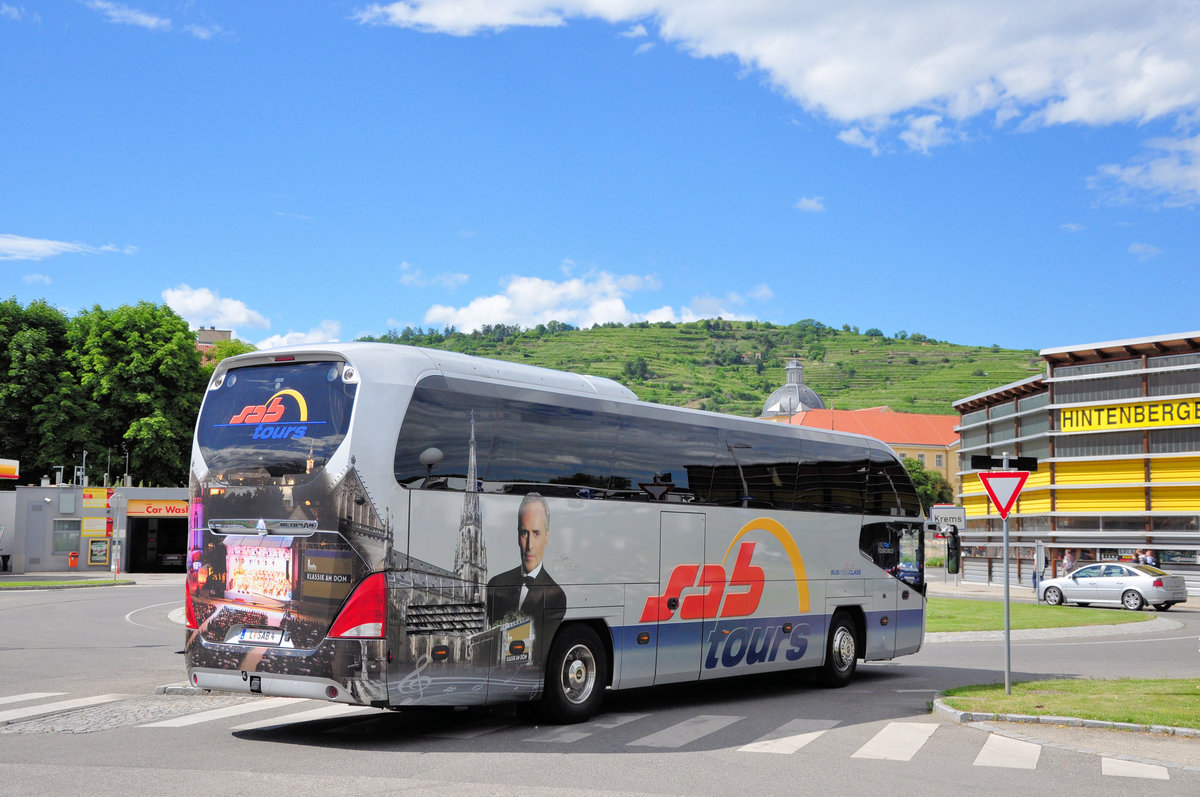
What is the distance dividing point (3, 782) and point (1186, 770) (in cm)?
901

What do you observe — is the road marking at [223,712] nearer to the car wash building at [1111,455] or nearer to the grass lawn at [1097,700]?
the grass lawn at [1097,700]

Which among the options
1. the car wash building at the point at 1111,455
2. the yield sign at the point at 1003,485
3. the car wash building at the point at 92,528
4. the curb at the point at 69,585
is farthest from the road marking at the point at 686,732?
the car wash building at the point at 92,528

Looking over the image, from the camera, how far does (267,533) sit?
32.6 ft

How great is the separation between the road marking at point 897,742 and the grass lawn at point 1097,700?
898mm

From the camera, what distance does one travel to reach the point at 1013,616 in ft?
105

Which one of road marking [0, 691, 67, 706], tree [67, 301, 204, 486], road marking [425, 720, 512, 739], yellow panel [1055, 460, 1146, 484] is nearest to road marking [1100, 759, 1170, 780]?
road marking [425, 720, 512, 739]

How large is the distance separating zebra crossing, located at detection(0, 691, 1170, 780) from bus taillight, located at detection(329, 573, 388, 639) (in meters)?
1.80

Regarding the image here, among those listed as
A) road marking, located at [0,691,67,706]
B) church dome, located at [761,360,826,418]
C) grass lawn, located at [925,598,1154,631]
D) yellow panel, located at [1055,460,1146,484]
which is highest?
church dome, located at [761,360,826,418]

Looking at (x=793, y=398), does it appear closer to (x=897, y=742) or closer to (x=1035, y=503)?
(x=1035, y=503)

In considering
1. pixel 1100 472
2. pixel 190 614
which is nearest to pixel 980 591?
pixel 1100 472

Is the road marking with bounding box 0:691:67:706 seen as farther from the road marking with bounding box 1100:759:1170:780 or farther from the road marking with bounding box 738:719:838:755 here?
the road marking with bounding box 1100:759:1170:780

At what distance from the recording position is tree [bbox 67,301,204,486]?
57.0 m

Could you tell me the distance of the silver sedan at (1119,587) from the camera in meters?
36.9

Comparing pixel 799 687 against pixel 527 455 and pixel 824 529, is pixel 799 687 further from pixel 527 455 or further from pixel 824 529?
pixel 527 455
